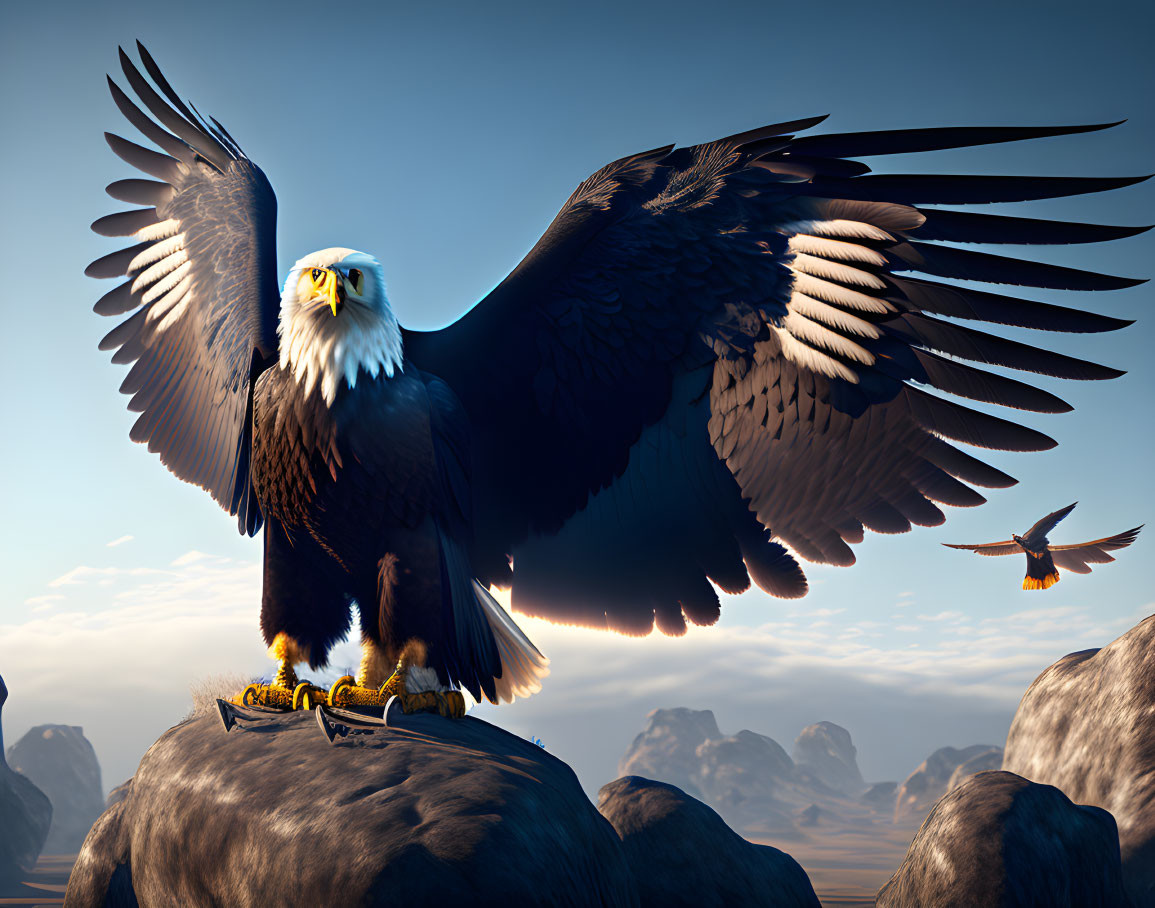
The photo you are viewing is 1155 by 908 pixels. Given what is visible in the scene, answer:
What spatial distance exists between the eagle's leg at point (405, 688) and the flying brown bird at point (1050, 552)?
24.7 feet

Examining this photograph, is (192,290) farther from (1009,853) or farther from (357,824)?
(1009,853)

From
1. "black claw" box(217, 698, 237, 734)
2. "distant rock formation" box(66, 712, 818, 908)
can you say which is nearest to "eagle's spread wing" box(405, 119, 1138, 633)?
"distant rock formation" box(66, 712, 818, 908)

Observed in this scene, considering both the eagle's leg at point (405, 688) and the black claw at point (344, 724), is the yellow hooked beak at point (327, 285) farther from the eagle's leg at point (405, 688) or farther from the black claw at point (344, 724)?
the black claw at point (344, 724)

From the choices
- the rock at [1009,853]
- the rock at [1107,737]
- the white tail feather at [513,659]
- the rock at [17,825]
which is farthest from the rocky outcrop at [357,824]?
the rock at [17,825]

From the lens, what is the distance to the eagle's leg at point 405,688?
3570mm

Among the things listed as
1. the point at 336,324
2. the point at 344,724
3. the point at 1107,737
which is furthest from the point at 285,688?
the point at 1107,737

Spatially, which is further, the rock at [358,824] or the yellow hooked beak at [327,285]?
the yellow hooked beak at [327,285]

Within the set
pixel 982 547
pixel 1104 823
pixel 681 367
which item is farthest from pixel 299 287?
pixel 982 547

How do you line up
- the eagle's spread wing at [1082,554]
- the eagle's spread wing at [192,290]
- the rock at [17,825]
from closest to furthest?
the eagle's spread wing at [192,290], the eagle's spread wing at [1082,554], the rock at [17,825]

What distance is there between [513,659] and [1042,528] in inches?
327

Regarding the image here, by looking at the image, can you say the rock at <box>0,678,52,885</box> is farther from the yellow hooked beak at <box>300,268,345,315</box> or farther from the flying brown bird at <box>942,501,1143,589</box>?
the flying brown bird at <box>942,501,1143,589</box>

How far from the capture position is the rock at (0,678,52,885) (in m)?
16.7

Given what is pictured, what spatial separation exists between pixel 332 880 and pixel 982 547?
9.86 meters

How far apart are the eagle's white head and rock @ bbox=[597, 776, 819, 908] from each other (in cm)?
312
